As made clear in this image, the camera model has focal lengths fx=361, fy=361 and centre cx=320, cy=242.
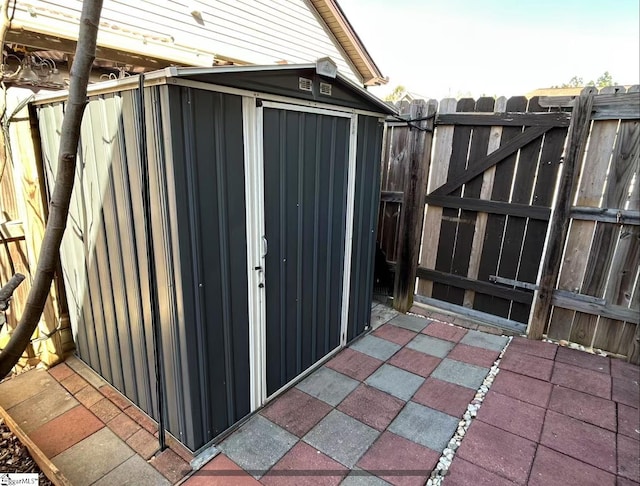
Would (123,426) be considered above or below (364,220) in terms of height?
below

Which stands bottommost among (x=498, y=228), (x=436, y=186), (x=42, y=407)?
(x=42, y=407)

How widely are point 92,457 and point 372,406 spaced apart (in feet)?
5.41

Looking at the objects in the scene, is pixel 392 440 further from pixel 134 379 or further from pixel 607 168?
pixel 607 168

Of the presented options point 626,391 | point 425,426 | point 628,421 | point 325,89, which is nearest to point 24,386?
point 425,426

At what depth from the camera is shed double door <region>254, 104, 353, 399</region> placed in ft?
6.98

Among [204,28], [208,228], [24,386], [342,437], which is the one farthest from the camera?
[204,28]

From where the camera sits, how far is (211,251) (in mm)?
1832

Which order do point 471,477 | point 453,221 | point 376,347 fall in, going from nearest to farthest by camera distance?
point 471,477, point 376,347, point 453,221

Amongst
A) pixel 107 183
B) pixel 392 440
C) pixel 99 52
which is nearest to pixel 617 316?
pixel 392 440

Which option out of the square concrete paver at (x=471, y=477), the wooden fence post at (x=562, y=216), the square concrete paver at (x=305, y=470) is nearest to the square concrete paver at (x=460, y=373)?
the square concrete paver at (x=471, y=477)

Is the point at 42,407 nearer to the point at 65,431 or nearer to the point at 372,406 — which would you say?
the point at 65,431

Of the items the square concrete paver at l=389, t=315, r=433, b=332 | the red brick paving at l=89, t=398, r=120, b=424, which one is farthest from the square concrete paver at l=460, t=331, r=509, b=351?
the red brick paving at l=89, t=398, r=120, b=424

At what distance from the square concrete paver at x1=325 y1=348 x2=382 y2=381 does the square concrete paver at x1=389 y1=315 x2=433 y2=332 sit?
0.73 metres

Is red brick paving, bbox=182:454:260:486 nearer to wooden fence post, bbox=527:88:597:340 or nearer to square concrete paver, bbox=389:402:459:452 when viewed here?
square concrete paver, bbox=389:402:459:452
